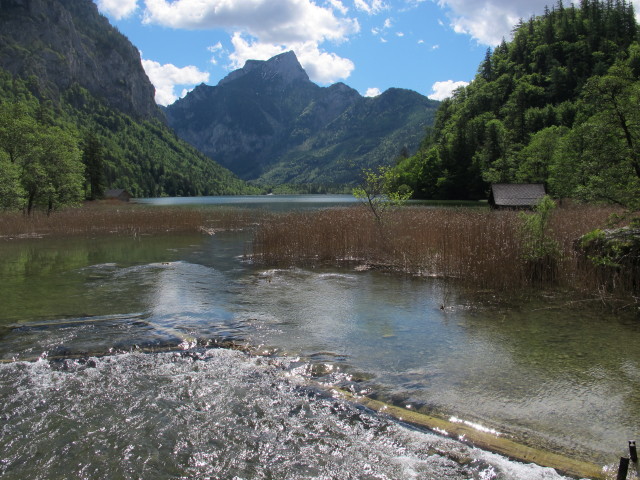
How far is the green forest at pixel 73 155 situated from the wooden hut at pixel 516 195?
126 ft

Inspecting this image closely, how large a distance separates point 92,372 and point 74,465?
7.62 feet

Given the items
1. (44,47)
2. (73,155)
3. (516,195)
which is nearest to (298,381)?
(516,195)

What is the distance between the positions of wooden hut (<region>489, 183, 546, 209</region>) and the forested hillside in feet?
6.37

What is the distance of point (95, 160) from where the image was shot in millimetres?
78812

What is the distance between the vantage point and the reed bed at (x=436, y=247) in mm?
11344

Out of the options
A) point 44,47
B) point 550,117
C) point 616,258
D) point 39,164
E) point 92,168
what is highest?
point 44,47

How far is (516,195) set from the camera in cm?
4075

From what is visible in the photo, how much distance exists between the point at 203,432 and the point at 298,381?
62.7 inches

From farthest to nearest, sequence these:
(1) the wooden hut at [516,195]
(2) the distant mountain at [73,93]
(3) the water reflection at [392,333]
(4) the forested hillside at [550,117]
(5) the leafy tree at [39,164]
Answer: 1. (2) the distant mountain at [73,93]
2. (1) the wooden hut at [516,195]
3. (5) the leafy tree at [39,164]
4. (4) the forested hillside at [550,117]
5. (3) the water reflection at [392,333]

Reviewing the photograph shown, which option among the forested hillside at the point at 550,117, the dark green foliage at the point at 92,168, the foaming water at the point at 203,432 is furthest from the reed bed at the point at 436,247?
the dark green foliage at the point at 92,168

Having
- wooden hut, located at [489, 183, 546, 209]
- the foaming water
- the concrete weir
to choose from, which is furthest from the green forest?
wooden hut, located at [489, 183, 546, 209]

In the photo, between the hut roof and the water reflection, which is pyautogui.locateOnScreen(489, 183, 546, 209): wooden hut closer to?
the water reflection

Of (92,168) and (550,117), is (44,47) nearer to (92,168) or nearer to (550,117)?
(92,168)

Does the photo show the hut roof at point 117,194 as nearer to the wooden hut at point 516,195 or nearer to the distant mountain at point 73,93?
the distant mountain at point 73,93
